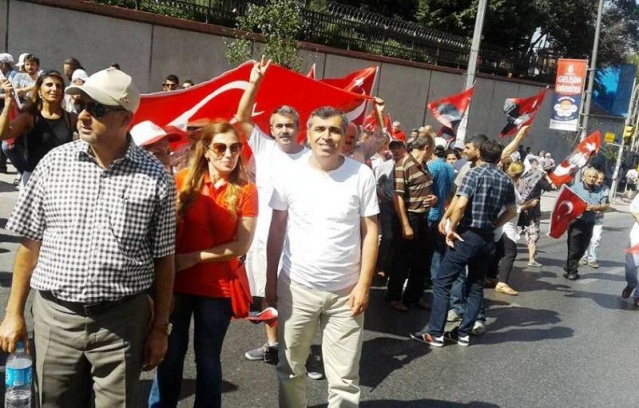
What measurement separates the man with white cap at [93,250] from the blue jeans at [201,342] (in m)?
0.62

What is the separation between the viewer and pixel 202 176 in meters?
3.29

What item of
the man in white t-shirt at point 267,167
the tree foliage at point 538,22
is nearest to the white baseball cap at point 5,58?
the man in white t-shirt at point 267,167

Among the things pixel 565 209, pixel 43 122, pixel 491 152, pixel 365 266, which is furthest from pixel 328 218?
pixel 565 209

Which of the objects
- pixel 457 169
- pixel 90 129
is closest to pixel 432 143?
pixel 457 169

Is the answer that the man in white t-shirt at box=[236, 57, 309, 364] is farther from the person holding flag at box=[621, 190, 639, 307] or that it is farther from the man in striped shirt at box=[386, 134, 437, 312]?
the person holding flag at box=[621, 190, 639, 307]

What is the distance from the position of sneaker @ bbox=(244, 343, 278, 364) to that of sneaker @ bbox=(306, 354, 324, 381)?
0.83 ft

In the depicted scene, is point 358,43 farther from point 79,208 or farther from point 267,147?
point 79,208

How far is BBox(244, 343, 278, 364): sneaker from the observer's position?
4875 mm

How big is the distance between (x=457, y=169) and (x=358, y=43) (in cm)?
1274

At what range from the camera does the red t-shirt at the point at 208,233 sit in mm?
3205

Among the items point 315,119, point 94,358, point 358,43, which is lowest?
point 94,358

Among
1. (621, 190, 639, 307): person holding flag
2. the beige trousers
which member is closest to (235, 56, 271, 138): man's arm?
the beige trousers

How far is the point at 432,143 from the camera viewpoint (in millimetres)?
6473

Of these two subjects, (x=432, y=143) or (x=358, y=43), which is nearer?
(x=432, y=143)
